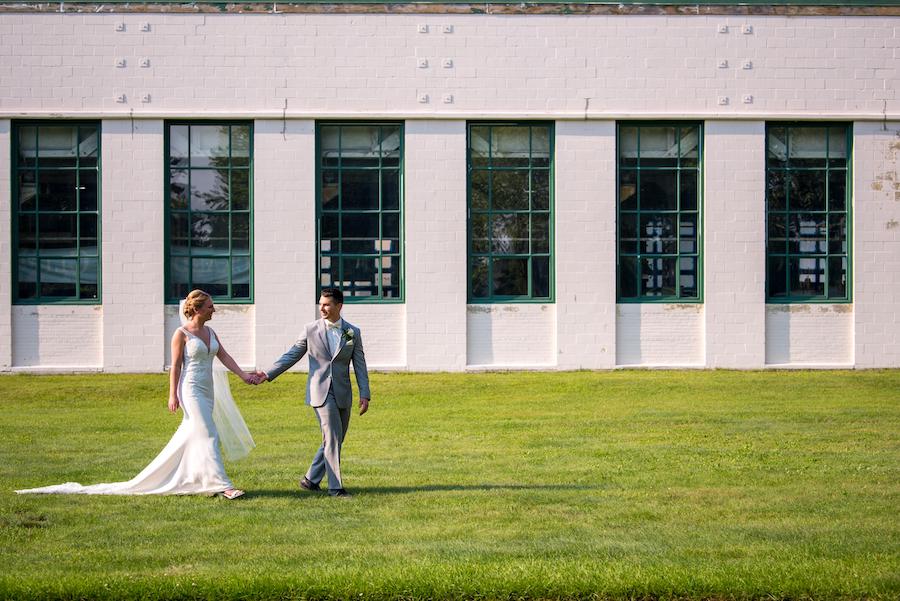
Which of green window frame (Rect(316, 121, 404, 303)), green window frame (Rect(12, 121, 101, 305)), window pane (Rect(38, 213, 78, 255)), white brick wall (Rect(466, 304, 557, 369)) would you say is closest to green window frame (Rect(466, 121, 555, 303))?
white brick wall (Rect(466, 304, 557, 369))

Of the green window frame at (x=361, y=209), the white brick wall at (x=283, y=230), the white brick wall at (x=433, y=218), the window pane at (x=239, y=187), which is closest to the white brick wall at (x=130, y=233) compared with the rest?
the window pane at (x=239, y=187)

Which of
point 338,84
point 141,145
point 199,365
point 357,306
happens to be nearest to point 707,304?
point 357,306

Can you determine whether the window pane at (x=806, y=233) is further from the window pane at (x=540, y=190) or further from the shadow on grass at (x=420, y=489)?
the shadow on grass at (x=420, y=489)

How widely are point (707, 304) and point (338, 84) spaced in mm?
8759

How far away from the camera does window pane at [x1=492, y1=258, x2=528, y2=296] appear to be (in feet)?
78.8

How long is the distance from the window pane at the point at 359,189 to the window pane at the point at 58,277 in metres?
5.63

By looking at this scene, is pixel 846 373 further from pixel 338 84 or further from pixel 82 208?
pixel 82 208

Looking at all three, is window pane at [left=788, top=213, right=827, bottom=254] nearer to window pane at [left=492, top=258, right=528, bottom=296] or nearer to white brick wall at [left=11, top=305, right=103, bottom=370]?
window pane at [left=492, top=258, right=528, bottom=296]

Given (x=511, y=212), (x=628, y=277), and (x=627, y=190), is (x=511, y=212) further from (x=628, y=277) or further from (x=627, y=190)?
(x=628, y=277)

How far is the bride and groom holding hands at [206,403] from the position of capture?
10.9m

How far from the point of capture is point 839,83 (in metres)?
24.1

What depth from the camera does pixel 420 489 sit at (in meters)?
11.4

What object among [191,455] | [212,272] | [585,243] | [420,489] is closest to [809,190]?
[585,243]

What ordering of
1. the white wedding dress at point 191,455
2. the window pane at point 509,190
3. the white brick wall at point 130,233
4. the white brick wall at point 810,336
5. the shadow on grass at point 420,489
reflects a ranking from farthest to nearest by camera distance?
the white brick wall at point 810,336, the window pane at point 509,190, the white brick wall at point 130,233, the shadow on grass at point 420,489, the white wedding dress at point 191,455
